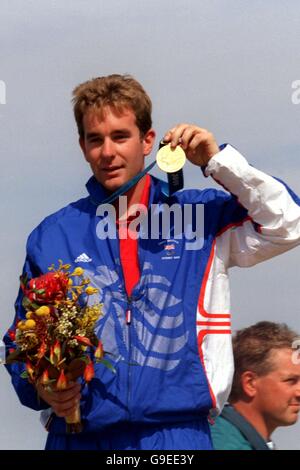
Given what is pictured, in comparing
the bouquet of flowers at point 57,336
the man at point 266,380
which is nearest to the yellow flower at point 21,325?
the bouquet of flowers at point 57,336

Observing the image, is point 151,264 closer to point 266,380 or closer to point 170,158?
point 170,158

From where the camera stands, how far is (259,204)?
720 cm

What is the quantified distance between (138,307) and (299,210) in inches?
38.9

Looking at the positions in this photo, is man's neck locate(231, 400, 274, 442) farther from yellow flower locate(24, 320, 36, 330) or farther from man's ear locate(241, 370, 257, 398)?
yellow flower locate(24, 320, 36, 330)

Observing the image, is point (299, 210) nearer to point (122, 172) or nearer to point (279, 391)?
point (122, 172)

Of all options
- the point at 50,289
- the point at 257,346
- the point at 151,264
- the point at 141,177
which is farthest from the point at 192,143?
the point at 257,346

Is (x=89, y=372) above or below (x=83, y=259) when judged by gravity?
below

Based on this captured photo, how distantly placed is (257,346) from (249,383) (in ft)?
0.79

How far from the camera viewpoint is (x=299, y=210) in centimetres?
727

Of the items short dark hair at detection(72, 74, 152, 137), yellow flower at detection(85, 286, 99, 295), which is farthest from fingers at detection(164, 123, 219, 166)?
yellow flower at detection(85, 286, 99, 295)

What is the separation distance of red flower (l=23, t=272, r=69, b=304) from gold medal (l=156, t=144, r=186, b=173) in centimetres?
78

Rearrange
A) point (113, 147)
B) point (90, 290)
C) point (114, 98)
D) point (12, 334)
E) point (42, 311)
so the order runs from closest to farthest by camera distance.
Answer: point (42, 311) → point (90, 290) → point (12, 334) → point (113, 147) → point (114, 98)

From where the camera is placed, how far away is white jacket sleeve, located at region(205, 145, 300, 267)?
7.19 m
